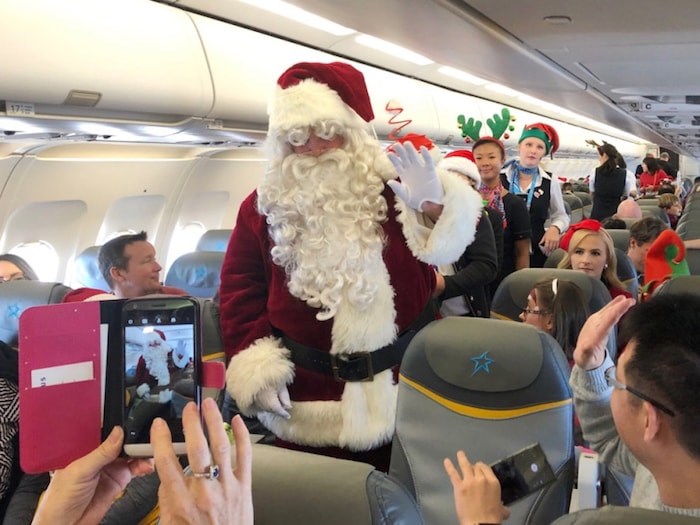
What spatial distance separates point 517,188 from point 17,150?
126 inches

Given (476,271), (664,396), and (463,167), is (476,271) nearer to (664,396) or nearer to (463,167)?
(463,167)

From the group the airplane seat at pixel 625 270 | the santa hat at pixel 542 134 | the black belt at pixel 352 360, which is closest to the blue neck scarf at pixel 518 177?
the santa hat at pixel 542 134

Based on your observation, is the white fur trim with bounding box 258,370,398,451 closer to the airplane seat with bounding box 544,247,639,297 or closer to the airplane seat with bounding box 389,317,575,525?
the airplane seat with bounding box 389,317,575,525

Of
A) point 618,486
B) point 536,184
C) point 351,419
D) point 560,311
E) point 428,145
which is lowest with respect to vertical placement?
point 618,486

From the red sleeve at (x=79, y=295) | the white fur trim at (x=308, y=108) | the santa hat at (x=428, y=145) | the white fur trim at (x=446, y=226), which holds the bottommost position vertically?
the red sleeve at (x=79, y=295)

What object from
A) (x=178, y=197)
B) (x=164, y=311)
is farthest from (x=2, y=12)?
(x=178, y=197)

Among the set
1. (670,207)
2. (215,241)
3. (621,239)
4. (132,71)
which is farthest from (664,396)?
(670,207)

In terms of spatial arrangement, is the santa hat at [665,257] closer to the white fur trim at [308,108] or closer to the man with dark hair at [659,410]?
the white fur trim at [308,108]

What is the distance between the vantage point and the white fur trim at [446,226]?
2.11 meters

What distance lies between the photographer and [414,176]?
2.10m

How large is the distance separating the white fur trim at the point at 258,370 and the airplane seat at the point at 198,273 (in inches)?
94.2

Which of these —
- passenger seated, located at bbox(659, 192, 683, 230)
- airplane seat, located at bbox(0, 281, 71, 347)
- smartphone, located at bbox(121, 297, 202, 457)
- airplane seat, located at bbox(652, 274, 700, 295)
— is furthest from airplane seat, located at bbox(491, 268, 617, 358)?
passenger seated, located at bbox(659, 192, 683, 230)

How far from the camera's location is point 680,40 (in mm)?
3768

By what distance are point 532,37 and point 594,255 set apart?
1204 mm
